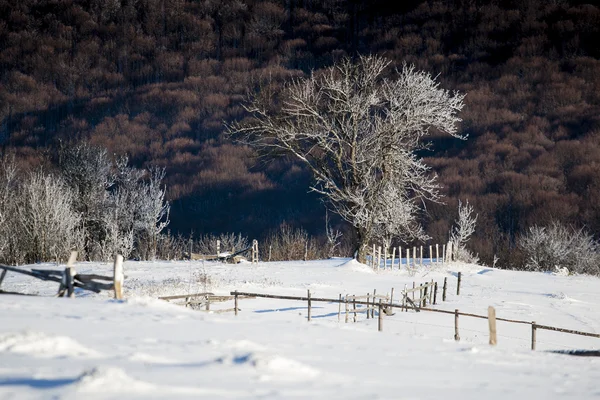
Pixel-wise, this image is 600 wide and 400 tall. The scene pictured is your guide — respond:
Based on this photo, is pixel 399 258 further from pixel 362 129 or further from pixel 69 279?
pixel 69 279

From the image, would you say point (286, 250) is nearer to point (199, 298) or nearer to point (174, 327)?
point (199, 298)

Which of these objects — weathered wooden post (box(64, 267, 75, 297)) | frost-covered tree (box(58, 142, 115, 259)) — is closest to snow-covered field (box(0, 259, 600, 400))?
weathered wooden post (box(64, 267, 75, 297))

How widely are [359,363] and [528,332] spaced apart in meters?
14.4

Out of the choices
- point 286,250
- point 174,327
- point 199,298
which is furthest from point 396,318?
point 286,250

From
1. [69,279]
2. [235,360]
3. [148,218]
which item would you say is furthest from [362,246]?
[235,360]

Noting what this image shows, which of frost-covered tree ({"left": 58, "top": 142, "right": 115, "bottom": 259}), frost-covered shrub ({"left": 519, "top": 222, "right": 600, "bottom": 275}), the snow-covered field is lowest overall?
frost-covered shrub ({"left": 519, "top": 222, "right": 600, "bottom": 275})

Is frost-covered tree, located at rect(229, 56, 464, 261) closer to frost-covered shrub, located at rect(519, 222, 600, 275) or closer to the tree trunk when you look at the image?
the tree trunk

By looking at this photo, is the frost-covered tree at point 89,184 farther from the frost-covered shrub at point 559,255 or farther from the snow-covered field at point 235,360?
the snow-covered field at point 235,360

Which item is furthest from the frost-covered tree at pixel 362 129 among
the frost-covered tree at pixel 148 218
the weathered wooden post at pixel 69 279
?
the frost-covered tree at pixel 148 218

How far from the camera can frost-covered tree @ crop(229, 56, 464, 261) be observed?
34.2 meters

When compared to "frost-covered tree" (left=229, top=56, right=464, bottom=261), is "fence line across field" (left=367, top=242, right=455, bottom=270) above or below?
below

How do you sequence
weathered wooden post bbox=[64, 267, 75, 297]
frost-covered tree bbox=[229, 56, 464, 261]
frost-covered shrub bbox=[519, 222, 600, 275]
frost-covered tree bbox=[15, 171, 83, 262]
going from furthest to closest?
frost-covered shrub bbox=[519, 222, 600, 275], frost-covered tree bbox=[15, 171, 83, 262], frost-covered tree bbox=[229, 56, 464, 261], weathered wooden post bbox=[64, 267, 75, 297]

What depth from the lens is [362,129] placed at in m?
35.1

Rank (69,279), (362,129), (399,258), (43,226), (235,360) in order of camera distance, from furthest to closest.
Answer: (43,226), (399,258), (362,129), (69,279), (235,360)
